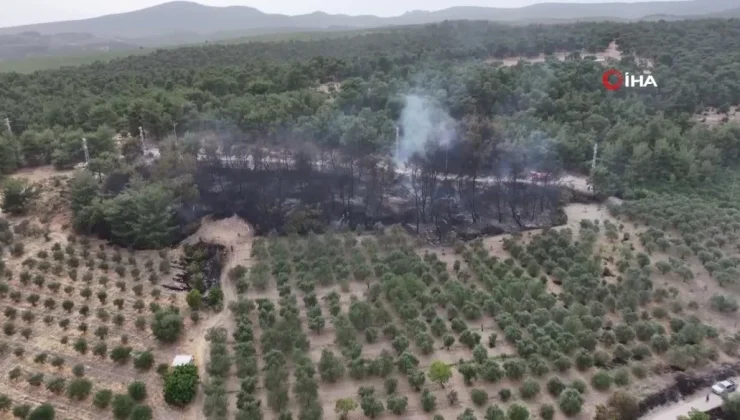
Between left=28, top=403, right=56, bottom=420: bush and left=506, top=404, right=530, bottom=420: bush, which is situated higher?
left=28, top=403, right=56, bottom=420: bush

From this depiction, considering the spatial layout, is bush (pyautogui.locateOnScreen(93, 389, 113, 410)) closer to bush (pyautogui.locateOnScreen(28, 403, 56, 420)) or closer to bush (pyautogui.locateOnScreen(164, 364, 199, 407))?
bush (pyautogui.locateOnScreen(28, 403, 56, 420))

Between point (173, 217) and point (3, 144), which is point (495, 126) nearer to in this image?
point (173, 217)

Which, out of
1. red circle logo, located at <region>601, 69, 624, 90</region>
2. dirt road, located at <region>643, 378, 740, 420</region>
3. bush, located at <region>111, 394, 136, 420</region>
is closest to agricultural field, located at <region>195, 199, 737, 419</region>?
dirt road, located at <region>643, 378, 740, 420</region>

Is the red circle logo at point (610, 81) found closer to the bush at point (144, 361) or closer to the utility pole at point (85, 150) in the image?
the utility pole at point (85, 150)

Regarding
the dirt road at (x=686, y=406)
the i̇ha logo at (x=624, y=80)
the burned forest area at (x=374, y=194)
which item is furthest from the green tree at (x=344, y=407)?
the i̇ha logo at (x=624, y=80)

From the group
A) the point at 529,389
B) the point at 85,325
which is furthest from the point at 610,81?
the point at 85,325

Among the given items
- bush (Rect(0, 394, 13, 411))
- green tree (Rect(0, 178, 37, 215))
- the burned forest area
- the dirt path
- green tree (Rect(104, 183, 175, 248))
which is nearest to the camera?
bush (Rect(0, 394, 13, 411))

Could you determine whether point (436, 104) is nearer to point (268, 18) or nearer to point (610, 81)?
point (610, 81)

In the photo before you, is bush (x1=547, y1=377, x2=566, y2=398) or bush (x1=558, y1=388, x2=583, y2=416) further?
bush (x1=547, y1=377, x2=566, y2=398)
